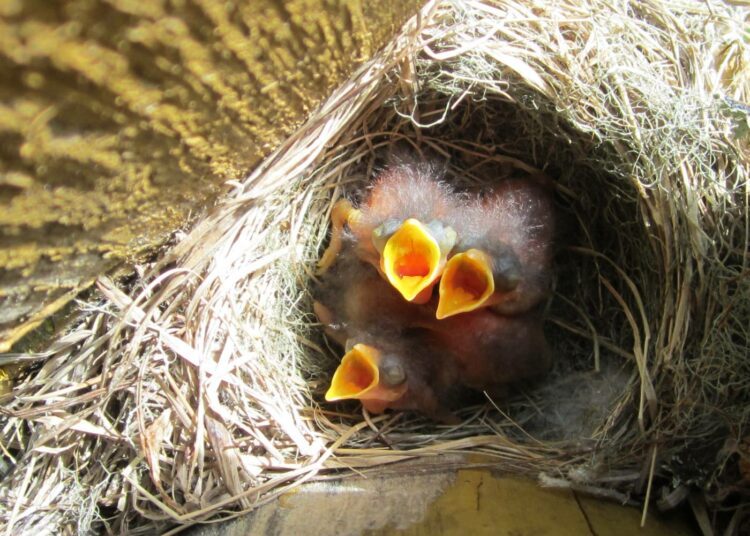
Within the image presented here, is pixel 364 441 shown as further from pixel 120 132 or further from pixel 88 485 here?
pixel 120 132

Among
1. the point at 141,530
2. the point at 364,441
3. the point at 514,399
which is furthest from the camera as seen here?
the point at 514,399

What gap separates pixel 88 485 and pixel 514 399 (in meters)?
0.93

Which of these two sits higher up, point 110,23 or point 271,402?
point 110,23

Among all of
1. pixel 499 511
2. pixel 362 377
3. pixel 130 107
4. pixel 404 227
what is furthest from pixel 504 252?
pixel 130 107

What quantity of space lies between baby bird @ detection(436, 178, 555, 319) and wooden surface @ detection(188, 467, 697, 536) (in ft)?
1.11

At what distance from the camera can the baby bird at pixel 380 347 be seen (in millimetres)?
1264

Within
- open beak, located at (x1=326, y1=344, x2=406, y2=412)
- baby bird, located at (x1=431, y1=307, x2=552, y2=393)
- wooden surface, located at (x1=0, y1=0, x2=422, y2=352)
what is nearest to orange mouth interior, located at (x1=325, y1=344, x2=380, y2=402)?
open beak, located at (x1=326, y1=344, x2=406, y2=412)

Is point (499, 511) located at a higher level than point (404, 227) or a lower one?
lower

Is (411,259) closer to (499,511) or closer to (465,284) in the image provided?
(465,284)

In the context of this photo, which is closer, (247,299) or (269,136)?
(269,136)

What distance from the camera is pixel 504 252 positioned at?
1315mm

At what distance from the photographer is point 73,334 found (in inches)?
44.8

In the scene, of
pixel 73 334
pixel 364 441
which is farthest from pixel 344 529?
pixel 73 334

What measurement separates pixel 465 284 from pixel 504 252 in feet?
0.44
